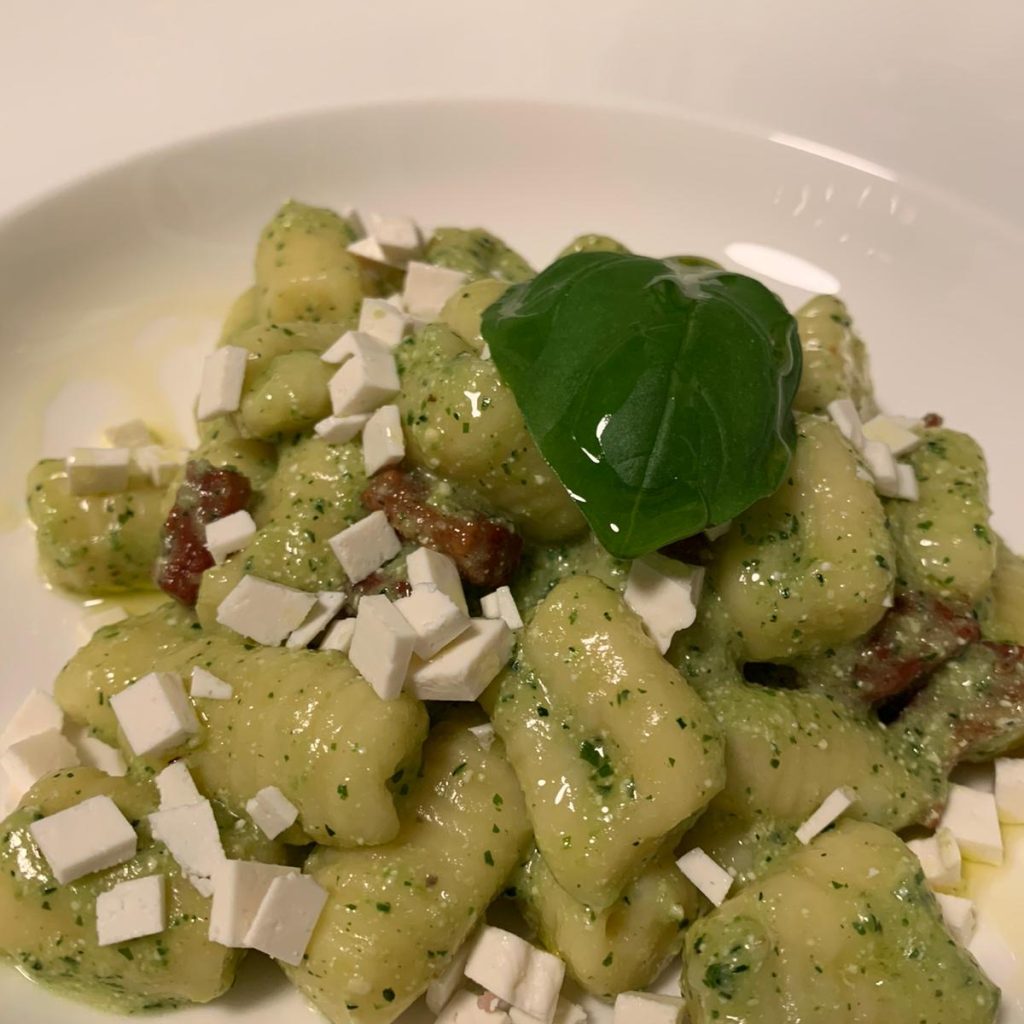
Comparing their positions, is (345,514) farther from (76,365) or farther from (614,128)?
(614,128)

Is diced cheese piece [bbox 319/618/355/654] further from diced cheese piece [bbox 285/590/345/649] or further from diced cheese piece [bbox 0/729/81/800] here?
diced cheese piece [bbox 0/729/81/800]

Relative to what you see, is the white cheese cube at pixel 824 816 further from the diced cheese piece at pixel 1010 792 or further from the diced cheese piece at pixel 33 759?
the diced cheese piece at pixel 33 759

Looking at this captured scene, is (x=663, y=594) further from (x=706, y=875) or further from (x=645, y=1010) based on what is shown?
(x=645, y=1010)

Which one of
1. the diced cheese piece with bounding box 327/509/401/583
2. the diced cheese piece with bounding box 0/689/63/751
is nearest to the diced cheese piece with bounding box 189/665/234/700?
the diced cheese piece with bounding box 327/509/401/583

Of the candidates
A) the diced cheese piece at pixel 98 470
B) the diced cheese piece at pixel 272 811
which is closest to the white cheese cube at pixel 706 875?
the diced cheese piece at pixel 272 811

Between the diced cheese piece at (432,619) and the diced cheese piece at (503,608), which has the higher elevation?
the diced cheese piece at (432,619)
